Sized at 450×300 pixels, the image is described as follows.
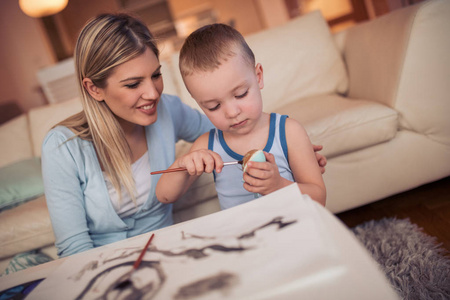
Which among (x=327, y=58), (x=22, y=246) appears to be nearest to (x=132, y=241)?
(x=22, y=246)

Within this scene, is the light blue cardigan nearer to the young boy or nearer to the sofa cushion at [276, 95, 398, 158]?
the young boy

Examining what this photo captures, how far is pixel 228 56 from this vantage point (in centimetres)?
79

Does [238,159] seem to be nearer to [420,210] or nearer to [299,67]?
[420,210]

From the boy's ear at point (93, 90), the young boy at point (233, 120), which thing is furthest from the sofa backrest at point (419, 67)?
the boy's ear at point (93, 90)

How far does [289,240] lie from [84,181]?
2.69 ft

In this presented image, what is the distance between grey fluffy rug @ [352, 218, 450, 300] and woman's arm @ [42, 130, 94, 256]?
866mm

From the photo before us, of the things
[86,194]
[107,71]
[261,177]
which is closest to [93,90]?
[107,71]

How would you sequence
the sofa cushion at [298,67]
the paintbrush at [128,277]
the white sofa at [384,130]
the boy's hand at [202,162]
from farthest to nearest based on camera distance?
1. the sofa cushion at [298,67]
2. the white sofa at [384,130]
3. the boy's hand at [202,162]
4. the paintbrush at [128,277]

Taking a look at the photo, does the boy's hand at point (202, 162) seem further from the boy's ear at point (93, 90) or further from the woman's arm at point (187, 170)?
the boy's ear at point (93, 90)

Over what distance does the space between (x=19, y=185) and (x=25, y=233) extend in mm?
440

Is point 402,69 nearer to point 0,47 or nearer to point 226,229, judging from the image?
point 226,229

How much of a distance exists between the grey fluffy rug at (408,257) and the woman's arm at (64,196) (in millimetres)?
866

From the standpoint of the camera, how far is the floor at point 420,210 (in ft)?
3.82

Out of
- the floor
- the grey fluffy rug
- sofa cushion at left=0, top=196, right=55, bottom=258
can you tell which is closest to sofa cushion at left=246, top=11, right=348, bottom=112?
the floor
